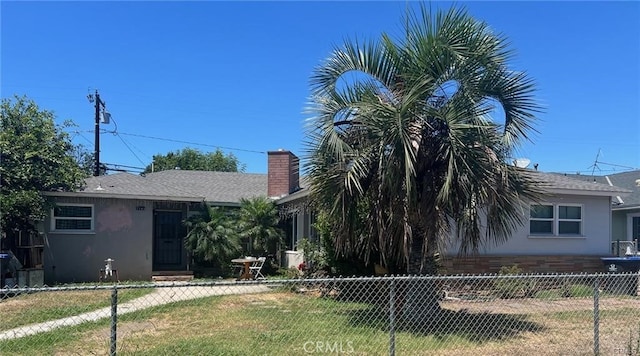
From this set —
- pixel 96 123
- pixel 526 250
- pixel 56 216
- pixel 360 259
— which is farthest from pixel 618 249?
pixel 96 123

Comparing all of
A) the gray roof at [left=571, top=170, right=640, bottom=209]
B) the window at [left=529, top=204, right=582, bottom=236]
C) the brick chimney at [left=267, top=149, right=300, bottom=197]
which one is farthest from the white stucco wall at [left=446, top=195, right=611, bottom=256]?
the brick chimney at [left=267, top=149, right=300, bottom=197]

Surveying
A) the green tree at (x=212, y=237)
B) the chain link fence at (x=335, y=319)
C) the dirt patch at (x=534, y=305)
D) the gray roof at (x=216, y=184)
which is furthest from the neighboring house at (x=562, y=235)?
the gray roof at (x=216, y=184)

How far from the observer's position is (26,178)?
1499 centimetres

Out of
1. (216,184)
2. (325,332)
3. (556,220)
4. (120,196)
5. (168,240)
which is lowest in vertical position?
(325,332)

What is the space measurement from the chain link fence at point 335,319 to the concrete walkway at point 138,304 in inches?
1.2

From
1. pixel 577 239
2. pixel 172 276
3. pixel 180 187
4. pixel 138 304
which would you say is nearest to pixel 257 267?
pixel 172 276

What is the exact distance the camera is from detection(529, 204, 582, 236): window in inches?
619

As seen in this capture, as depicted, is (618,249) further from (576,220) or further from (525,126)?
(525,126)

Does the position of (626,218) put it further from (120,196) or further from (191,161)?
(191,161)

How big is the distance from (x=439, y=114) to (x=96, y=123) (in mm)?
29379

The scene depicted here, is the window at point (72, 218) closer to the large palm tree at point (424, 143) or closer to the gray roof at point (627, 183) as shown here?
the large palm tree at point (424, 143)

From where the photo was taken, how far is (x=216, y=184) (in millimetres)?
A: 23891

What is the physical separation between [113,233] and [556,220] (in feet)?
45.0

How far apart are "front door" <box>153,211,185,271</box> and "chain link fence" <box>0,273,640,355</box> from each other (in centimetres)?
556
